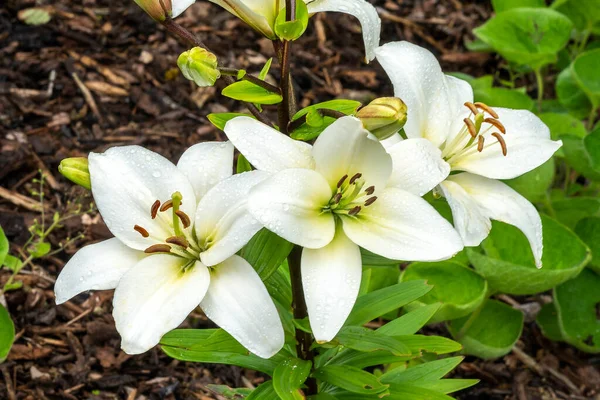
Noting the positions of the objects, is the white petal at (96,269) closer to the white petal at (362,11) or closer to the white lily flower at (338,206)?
the white lily flower at (338,206)

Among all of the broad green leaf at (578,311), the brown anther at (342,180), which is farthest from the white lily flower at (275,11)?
the broad green leaf at (578,311)

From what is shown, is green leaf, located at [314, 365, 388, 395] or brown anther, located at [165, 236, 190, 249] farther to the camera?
green leaf, located at [314, 365, 388, 395]

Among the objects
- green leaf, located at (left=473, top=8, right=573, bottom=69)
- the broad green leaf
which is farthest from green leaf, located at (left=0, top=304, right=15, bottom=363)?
green leaf, located at (left=473, top=8, right=573, bottom=69)

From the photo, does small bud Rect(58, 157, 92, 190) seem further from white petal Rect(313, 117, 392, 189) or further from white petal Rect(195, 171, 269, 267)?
white petal Rect(313, 117, 392, 189)

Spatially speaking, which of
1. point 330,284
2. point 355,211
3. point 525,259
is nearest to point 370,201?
point 355,211

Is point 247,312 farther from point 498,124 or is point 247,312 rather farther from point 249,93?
point 498,124

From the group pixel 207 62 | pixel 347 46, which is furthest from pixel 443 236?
pixel 347 46
